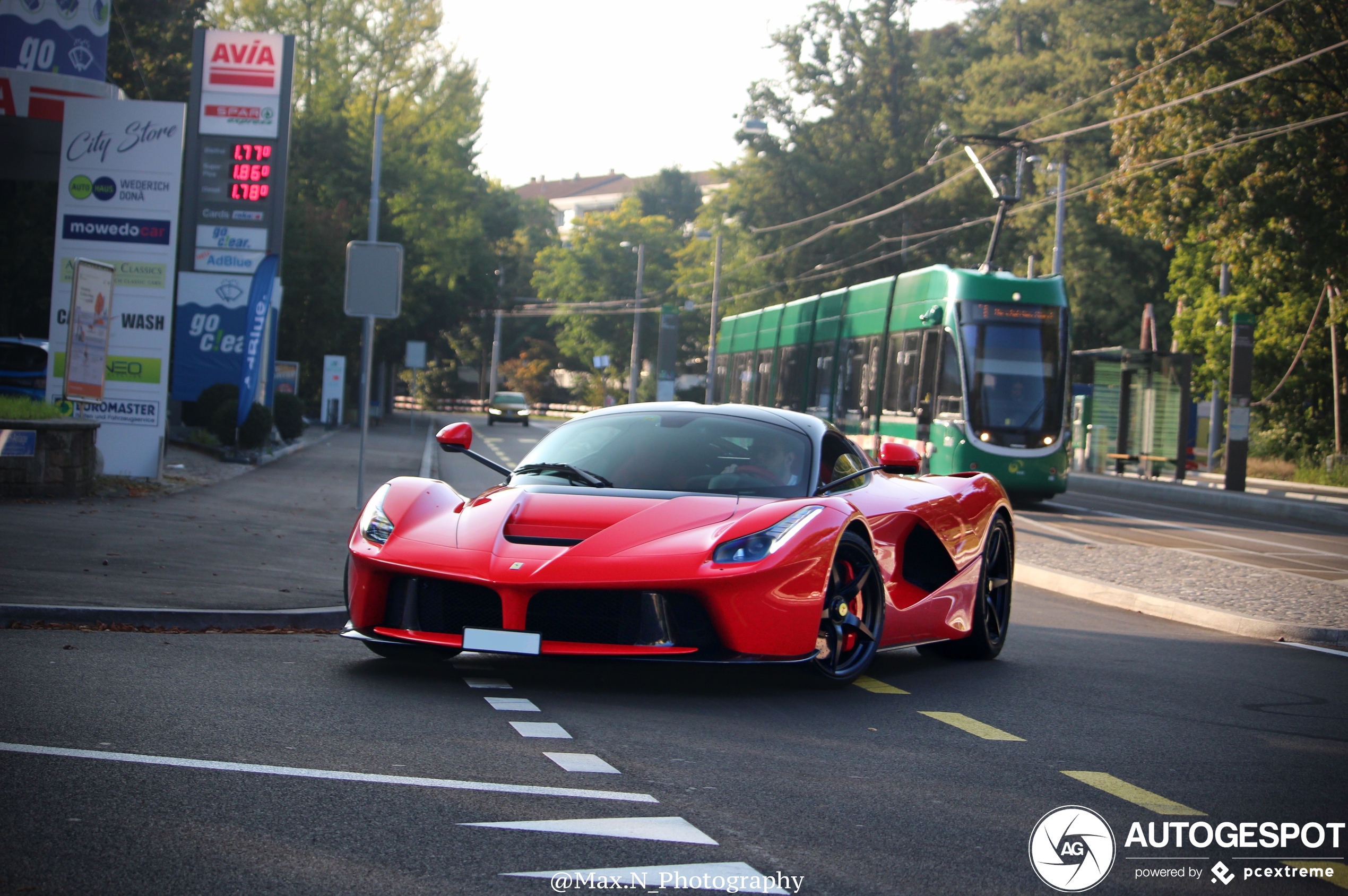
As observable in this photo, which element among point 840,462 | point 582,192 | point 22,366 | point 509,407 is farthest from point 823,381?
point 582,192

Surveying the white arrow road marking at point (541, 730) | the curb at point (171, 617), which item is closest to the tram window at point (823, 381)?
the curb at point (171, 617)

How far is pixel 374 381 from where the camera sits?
6272 centimetres

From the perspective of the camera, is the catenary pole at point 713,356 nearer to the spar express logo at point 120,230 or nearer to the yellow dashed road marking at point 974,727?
the spar express logo at point 120,230

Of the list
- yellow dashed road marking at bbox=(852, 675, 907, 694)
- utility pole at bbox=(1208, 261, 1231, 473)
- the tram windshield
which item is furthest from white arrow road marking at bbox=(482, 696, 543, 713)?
utility pole at bbox=(1208, 261, 1231, 473)

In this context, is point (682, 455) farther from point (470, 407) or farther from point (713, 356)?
point (470, 407)

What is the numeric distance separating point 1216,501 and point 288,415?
1953 cm

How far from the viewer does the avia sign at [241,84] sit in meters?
29.3

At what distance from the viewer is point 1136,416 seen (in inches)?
1368

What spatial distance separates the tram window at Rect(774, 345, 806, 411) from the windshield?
24.0 meters

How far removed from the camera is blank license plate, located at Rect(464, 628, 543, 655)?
5.91m

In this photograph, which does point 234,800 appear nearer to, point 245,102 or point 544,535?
point 544,535

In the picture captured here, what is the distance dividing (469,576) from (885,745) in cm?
182

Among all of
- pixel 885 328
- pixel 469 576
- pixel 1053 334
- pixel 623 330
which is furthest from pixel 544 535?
pixel 623 330

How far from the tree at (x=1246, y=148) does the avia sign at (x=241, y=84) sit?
18640 millimetres
